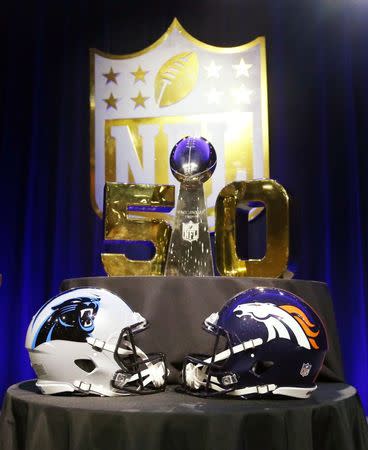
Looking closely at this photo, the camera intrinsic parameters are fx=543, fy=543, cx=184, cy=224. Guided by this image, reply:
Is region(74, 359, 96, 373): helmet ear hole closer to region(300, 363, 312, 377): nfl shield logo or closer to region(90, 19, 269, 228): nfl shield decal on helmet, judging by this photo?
region(300, 363, 312, 377): nfl shield logo

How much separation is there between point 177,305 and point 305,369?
0.37 metres

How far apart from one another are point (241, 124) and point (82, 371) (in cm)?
190

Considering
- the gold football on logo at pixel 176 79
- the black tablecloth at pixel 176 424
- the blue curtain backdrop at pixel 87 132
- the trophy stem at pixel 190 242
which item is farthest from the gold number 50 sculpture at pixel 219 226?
the gold football on logo at pixel 176 79

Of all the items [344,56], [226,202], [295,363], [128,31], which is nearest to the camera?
[295,363]

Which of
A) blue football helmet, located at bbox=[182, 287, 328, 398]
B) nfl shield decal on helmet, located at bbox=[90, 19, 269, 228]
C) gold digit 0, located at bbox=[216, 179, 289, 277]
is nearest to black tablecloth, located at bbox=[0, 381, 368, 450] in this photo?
blue football helmet, located at bbox=[182, 287, 328, 398]

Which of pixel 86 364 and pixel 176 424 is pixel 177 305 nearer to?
pixel 86 364

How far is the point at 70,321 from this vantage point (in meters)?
1.22

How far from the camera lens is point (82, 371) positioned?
1.20m

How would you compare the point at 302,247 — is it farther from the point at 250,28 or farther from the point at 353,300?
the point at 250,28

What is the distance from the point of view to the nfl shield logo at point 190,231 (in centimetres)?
165

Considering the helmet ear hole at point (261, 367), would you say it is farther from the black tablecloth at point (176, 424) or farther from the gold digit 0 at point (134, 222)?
the gold digit 0 at point (134, 222)

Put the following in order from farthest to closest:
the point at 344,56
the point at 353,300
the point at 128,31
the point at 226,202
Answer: the point at 128,31
the point at 344,56
the point at 353,300
the point at 226,202

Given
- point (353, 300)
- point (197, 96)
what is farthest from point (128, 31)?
point (353, 300)

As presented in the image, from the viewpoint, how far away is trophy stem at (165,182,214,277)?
1.64m
